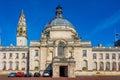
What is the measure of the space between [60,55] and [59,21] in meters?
16.2

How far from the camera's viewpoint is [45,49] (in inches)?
2958

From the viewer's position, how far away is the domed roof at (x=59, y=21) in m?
84.4

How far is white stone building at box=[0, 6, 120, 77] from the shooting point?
74.1m

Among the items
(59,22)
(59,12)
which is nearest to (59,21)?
(59,22)

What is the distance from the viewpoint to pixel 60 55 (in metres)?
74.3

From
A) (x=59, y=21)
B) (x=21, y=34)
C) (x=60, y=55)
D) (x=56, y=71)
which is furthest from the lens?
(x=21, y=34)

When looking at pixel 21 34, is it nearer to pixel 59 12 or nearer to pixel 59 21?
pixel 59 12

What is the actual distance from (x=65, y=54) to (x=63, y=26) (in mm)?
12990

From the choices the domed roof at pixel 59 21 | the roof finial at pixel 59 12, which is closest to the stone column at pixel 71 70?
the domed roof at pixel 59 21

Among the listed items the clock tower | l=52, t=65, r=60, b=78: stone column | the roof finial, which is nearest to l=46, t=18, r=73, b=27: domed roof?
the roof finial

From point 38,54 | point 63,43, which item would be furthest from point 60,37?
point 38,54

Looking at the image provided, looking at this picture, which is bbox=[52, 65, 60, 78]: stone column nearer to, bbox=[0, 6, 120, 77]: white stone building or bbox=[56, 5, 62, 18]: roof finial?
bbox=[0, 6, 120, 77]: white stone building

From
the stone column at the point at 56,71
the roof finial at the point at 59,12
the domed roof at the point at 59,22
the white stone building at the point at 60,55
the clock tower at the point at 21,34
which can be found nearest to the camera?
the stone column at the point at 56,71

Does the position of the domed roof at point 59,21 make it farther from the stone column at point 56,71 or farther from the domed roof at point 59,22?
the stone column at point 56,71
